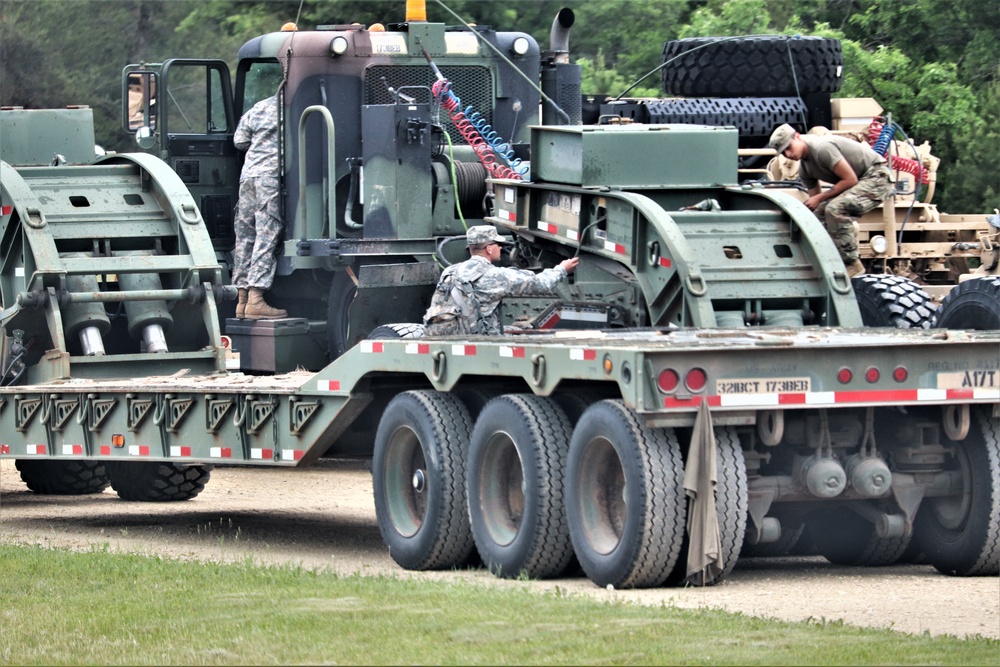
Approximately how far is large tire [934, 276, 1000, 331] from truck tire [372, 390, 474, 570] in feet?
10.6

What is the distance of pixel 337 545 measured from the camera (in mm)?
12695

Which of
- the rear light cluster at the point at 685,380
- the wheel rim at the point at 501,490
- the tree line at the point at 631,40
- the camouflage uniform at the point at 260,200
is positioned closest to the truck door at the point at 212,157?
the camouflage uniform at the point at 260,200

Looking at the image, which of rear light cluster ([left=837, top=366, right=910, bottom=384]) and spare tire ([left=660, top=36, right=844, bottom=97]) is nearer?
rear light cluster ([left=837, top=366, right=910, bottom=384])

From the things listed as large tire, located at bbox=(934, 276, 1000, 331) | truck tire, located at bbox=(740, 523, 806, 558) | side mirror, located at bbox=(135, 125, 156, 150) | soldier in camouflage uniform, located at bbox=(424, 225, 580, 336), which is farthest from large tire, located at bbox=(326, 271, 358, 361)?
truck tire, located at bbox=(740, 523, 806, 558)

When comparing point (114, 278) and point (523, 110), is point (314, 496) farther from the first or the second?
point (523, 110)

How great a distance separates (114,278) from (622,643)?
8322mm

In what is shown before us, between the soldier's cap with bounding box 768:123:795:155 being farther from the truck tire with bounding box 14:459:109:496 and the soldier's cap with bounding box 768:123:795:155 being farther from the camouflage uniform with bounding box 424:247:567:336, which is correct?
the truck tire with bounding box 14:459:109:496

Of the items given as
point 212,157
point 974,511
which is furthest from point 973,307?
point 212,157

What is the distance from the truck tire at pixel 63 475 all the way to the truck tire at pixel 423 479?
5299 millimetres

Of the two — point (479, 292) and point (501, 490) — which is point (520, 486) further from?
point (479, 292)

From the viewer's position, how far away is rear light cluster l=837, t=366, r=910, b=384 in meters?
9.91

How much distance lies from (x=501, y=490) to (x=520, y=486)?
115mm

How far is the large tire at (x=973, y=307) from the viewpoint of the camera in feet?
39.6

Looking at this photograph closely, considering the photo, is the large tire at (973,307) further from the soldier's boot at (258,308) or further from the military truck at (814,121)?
the soldier's boot at (258,308)
